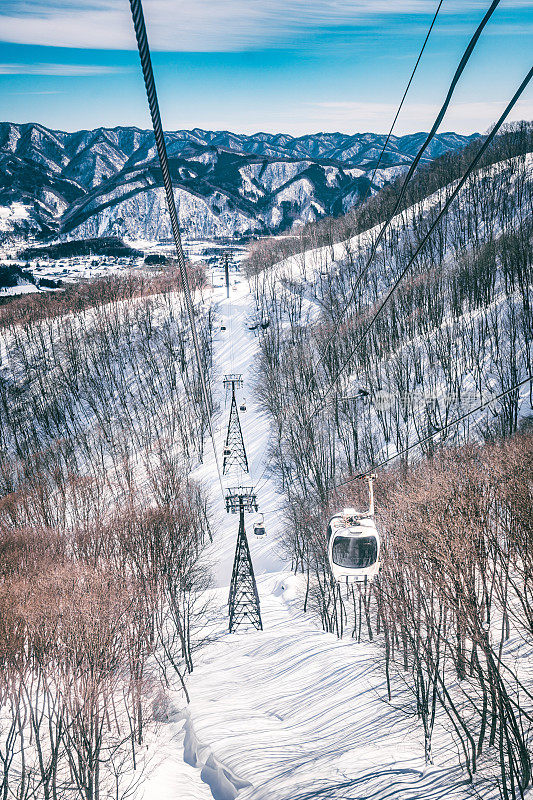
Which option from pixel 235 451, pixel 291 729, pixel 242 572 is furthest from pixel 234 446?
pixel 291 729

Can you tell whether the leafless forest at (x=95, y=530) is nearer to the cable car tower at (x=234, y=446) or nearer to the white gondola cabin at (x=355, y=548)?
the cable car tower at (x=234, y=446)

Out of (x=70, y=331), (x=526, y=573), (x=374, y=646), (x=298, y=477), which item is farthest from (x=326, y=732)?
(x=70, y=331)

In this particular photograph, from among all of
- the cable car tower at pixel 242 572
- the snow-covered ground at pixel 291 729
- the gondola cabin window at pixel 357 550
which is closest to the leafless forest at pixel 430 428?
the snow-covered ground at pixel 291 729

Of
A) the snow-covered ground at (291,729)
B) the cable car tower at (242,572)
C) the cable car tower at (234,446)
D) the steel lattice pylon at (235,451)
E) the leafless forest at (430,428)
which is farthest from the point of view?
the steel lattice pylon at (235,451)

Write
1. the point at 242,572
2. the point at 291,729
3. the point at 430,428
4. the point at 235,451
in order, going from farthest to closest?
1. the point at 235,451
2. the point at 430,428
3. the point at 242,572
4. the point at 291,729

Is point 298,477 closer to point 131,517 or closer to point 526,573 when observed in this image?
point 131,517

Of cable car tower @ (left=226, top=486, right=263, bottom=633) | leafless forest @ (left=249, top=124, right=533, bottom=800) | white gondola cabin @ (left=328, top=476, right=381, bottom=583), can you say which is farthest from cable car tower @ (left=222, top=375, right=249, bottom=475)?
white gondola cabin @ (left=328, top=476, right=381, bottom=583)

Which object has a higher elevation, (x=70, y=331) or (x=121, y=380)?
(x=70, y=331)

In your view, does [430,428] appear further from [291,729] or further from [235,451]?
[291,729]
